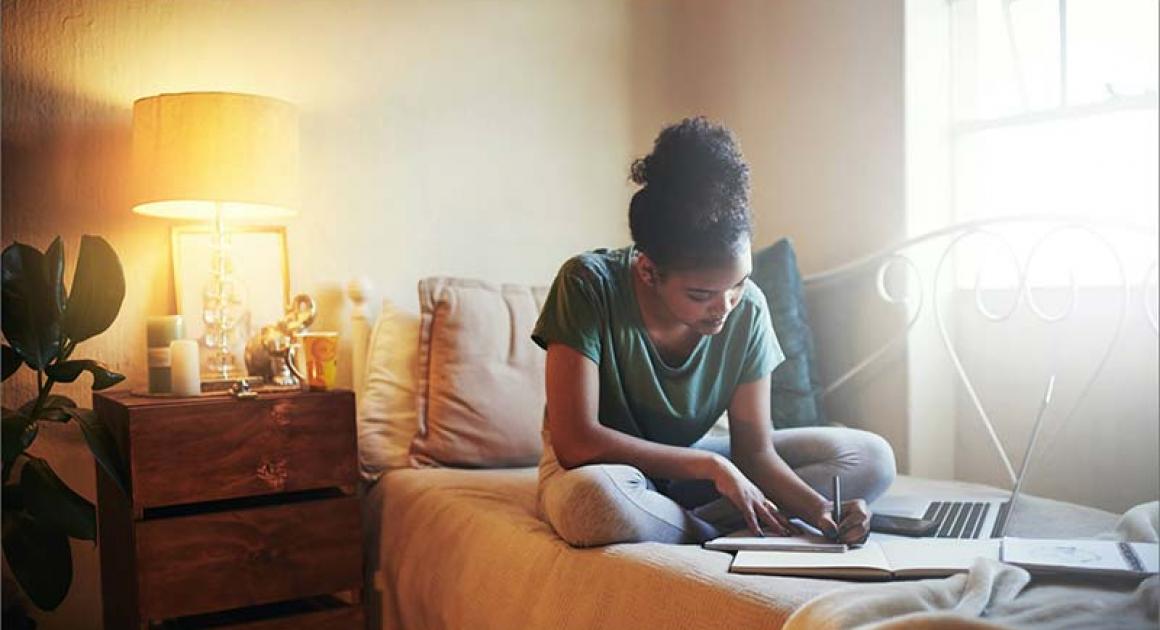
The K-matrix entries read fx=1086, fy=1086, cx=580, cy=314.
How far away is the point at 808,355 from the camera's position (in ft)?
7.88

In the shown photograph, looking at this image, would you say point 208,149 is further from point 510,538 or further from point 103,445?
point 510,538

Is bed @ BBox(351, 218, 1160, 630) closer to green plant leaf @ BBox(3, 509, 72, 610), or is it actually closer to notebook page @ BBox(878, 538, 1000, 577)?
notebook page @ BBox(878, 538, 1000, 577)

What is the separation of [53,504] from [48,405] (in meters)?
0.20

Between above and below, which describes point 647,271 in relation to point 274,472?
above

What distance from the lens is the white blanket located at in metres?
1.07

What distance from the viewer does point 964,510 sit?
178 centimetres

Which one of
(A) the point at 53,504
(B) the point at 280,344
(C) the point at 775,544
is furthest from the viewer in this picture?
(B) the point at 280,344

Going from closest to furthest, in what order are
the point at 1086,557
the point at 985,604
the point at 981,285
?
1. the point at 985,604
2. the point at 1086,557
3. the point at 981,285

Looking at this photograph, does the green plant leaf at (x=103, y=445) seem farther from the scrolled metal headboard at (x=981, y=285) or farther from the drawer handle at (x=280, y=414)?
the scrolled metal headboard at (x=981, y=285)

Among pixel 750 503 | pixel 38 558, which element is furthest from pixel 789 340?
pixel 38 558

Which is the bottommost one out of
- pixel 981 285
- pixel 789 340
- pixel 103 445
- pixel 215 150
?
pixel 103 445

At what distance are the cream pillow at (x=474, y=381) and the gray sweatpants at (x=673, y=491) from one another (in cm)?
43

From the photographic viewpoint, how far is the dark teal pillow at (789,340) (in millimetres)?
2336

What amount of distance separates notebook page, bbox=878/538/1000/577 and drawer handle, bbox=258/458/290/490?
3.47ft
